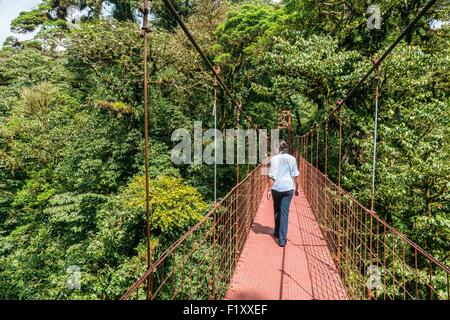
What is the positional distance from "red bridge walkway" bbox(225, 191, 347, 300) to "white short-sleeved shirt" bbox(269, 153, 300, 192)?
520 millimetres

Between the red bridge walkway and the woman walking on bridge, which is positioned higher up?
the woman walking on bridge

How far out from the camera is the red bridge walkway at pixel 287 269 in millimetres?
1724

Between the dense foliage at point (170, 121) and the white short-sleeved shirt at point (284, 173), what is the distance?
2515 mm

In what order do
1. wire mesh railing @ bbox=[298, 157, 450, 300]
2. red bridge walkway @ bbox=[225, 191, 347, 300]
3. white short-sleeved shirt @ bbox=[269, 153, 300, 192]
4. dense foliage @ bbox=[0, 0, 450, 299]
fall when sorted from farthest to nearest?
dense foliage @ bbox=[0, 0, 450, 299] < white short-sleeved shirt @ bbox=[269, 153, 300, 192] < red bridge walkway @ bbox=[225, 191, 347, 300] < wire mesh railing @ bbox=[298, 157, 450, 300]

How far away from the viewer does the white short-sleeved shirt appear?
229cm

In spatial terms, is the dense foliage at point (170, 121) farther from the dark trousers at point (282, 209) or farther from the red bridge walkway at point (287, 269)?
the dark trousers at point (282, 209)

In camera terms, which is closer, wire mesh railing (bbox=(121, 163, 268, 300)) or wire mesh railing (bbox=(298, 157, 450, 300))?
wire mesh railing (bbox=(121, 163, 268, 300))

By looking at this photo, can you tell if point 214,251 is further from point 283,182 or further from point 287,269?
point 283,182

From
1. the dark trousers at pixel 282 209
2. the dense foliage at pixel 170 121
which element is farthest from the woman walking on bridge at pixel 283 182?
the dense foliage at pixel 170 121

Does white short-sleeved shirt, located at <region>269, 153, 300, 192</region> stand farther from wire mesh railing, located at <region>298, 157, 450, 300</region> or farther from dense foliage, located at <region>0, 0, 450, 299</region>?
dense foliage, located at <region>0, 0, 450, 299</region>

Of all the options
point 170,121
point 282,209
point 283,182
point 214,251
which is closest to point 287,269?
point 282,209

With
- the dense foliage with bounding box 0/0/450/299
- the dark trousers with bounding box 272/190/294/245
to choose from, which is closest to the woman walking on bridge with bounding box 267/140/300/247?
the dark trousers with bounding box 272/190/294/245

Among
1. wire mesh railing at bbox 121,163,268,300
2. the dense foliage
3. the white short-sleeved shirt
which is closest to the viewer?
wire mesh railing at bbox 121,163,268,300

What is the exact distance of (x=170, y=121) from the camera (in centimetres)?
881
